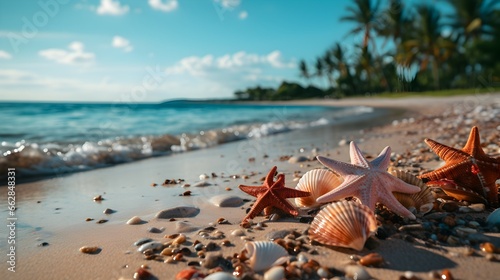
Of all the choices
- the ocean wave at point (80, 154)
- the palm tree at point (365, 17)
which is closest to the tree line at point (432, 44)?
the palm tree at point (365, 17)

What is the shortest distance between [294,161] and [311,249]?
3674 mm

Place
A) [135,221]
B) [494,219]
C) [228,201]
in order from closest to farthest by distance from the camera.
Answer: [494,219]
[135,221]
[228,201]

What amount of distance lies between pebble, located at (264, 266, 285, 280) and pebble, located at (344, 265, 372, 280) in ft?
1.20

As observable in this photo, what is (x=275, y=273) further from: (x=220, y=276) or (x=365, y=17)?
(x=365, y=17)

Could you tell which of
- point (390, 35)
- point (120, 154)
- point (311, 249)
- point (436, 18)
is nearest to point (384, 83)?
point (390, 35)

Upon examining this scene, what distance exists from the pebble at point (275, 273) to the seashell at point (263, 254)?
0.07 meters

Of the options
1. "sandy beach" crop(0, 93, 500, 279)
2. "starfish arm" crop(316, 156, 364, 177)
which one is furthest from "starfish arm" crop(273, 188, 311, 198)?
"starfish arm" crop(316, 156, 364, 177)

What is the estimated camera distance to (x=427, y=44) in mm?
44156

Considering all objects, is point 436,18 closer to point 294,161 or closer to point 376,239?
point 294,161

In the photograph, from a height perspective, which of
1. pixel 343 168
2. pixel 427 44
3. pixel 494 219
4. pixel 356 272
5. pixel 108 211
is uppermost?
pixel 427 44

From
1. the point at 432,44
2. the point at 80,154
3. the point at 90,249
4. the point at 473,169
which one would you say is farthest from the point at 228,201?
the point at 432,44

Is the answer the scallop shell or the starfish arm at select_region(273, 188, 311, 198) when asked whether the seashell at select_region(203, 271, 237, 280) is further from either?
the starfish arm at select_region(273, 188, 311, 198)

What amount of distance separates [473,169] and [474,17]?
50.5 metres

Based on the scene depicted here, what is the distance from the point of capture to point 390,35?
51312 millimetres
